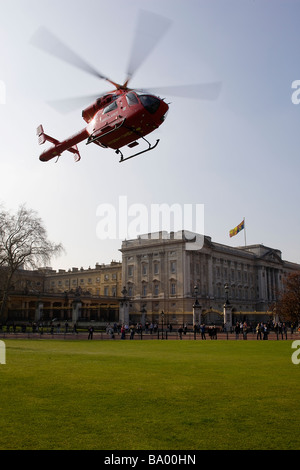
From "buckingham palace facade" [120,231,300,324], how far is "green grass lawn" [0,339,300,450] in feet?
212

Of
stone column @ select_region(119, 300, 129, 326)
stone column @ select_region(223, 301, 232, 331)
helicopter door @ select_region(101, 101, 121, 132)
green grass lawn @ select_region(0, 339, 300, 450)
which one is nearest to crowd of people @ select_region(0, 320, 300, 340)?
stone column @ select_region(223, 301, 232, 331)

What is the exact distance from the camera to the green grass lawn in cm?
713

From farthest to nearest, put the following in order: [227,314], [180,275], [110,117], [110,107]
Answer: [180,275] < [227,314] < [110,107] < [110,117]

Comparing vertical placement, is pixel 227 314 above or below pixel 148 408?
above

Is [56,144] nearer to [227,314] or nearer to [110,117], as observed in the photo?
[110,117]

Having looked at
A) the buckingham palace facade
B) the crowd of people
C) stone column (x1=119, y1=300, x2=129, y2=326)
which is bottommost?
the crowd of people

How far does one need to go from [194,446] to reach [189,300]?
7614 centimetres

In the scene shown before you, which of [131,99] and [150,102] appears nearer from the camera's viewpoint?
[150,102]

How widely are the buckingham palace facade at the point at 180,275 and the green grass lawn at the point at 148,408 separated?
6462 cm

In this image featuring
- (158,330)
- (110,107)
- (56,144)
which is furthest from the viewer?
(158,330)

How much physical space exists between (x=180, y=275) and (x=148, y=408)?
2916 inches

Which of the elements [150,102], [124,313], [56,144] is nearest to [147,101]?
[150,102]

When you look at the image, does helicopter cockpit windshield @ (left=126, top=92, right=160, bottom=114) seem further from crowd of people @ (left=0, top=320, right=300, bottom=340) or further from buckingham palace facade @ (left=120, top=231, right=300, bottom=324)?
buckingham palace facade @ (left=120, top=231, right=300, bottom=324)

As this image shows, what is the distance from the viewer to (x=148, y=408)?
9344 mm
